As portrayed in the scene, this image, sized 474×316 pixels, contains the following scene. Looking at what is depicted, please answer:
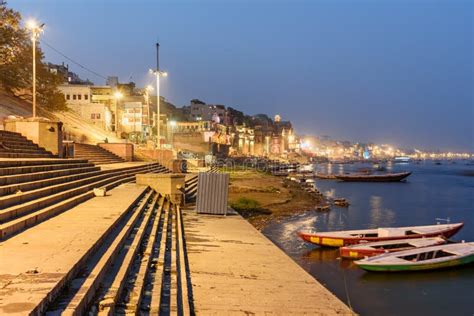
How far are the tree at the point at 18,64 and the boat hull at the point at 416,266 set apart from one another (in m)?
33.1

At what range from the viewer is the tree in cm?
3444

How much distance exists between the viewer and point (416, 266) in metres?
17.5

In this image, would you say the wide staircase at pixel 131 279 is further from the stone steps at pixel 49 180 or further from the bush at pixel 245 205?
the bush at pixel 245 205

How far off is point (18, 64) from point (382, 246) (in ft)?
109

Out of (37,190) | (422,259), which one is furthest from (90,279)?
(422,259)

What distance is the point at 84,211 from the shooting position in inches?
459

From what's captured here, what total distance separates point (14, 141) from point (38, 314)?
15.0m

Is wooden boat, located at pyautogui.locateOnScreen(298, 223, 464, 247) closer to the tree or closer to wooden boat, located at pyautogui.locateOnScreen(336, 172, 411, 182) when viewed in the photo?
the tree

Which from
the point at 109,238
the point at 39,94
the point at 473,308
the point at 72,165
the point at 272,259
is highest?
the point at 39,94

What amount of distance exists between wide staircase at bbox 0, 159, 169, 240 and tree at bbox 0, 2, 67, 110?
23264 millimetres

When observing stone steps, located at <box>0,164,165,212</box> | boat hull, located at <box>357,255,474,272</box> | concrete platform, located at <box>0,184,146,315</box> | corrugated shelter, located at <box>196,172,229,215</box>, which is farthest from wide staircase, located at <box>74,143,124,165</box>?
boat hull, located at <box>357,255,474,272</box>

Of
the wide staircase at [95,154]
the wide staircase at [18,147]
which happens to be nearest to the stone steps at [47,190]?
the wide staircase at [18,147]

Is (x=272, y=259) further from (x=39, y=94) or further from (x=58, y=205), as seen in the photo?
(x=39, y=94)

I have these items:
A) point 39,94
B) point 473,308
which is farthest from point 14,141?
point 39,94
